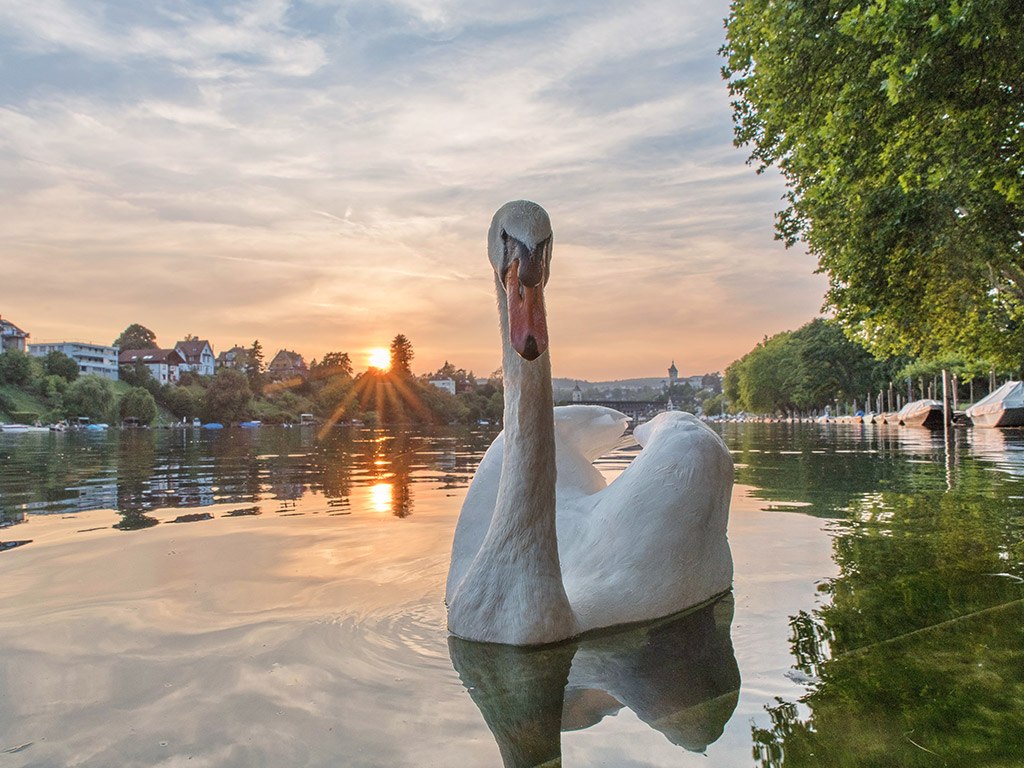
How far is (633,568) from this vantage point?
13.1 ft

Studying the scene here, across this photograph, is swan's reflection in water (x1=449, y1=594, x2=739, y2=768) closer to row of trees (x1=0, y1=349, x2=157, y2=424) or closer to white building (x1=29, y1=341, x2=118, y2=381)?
row of trees (x1=0, y1=349, x2=157, y2=424)

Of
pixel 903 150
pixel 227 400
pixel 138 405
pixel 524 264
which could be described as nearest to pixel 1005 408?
pixel 903 150

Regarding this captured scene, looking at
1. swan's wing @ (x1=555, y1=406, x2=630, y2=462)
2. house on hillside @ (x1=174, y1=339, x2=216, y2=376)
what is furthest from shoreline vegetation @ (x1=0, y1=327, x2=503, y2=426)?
swan's wing @ (x1=555, y1=406, x2=630, y2=462)

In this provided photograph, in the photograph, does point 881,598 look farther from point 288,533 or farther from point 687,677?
point 288,533

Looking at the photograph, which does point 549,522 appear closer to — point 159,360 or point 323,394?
point 323,394

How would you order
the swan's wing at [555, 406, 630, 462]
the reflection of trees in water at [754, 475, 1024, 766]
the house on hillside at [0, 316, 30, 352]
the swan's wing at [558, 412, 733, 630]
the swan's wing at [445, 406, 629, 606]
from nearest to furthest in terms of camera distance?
1. the reflection of trees in water at [754, 475, 1024, 766]
2. the swan's wing at [558, 412, 733, 630]
3. the swan's wing at [445, 406, 629, 606]
4. the swan's wing at [555, 406, 630, 462]
5. the house on hillside at [0, 316, 30, 352]

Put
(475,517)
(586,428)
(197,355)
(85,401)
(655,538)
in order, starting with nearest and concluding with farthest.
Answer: (655,538)
(475,517)
(586,428)
(85,401)
(197,355)

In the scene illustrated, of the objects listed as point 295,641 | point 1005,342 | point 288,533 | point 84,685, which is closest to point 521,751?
point 295,641

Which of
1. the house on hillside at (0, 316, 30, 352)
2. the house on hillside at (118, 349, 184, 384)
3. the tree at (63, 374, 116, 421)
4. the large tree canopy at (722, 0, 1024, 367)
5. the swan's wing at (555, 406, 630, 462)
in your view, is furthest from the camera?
the house on hillside at (118, 349, 184, 384)

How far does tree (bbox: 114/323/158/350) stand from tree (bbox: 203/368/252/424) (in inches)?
2537

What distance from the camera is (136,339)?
17125 centimetres

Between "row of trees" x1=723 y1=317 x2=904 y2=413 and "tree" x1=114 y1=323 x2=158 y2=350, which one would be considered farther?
"tree" x1=114 y1=323 x2=158 y2=350

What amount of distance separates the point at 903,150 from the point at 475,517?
9.83 meters

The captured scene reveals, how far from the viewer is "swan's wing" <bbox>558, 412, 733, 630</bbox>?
3.91m
